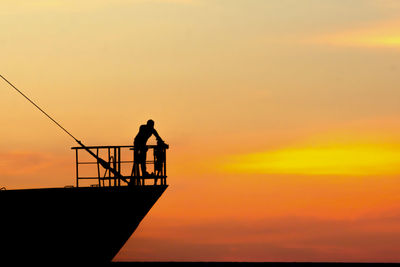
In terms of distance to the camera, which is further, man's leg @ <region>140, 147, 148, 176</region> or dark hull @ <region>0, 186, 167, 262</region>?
man's leg @ <region>140, 147, 148, 176</region>

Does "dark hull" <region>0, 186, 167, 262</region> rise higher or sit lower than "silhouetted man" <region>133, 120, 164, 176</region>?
lower

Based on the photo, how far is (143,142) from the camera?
32094mm

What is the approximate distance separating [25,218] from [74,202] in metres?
1.75

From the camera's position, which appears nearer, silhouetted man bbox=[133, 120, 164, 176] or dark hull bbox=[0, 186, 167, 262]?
dark hull bbox=[0, 186, 167, 262]

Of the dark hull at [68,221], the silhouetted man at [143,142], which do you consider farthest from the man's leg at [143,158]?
the dark hull at [68,221]

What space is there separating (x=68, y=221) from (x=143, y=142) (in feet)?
13.6

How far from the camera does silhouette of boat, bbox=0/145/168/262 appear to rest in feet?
93.1

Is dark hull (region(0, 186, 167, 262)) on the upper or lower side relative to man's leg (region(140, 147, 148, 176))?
lower

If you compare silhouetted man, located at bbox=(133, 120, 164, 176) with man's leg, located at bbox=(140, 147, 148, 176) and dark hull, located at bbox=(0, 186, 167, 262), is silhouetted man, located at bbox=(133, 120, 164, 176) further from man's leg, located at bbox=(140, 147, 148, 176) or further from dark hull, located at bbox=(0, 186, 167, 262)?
dark hull, located at bbox=(0, 186, 167, 262)

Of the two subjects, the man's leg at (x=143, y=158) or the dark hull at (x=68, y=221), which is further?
the man's leg at (x=143, y=158)

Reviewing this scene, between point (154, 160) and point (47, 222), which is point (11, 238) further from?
point (154, 160)

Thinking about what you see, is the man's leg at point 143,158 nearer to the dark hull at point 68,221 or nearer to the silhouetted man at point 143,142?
the silhouetted man at point 143,142

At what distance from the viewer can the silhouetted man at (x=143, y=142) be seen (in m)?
31.9

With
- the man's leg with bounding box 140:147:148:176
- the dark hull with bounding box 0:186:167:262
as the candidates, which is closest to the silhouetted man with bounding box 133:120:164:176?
the man's leg with bounding box 140:147:148:176
